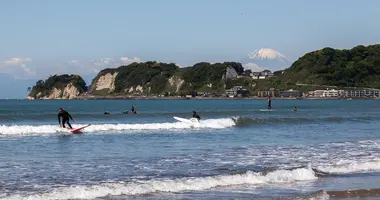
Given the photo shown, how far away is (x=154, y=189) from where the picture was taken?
16.8m

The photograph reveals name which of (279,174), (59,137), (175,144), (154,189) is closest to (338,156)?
(279,174)

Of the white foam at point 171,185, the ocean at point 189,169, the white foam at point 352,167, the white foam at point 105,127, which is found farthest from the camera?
the white foam at point 105,127

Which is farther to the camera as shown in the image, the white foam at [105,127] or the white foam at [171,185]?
the white foam at [105,127]

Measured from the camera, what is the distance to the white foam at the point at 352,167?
67.8 ft

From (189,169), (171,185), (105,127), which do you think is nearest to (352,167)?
(189,169)

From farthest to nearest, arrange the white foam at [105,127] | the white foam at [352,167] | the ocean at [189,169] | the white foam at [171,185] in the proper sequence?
the white foam at [105,127] → the white foam at [352,167] → the ocean at [189,169] → the white foam at [171,185]

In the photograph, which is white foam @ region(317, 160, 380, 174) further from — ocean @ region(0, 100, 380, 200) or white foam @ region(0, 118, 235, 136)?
white foam @ region(0, 118, 235, 136)

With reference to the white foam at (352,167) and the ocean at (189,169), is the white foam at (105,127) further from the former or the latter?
the white foam at (352,167)

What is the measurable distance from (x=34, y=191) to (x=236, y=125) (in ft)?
114

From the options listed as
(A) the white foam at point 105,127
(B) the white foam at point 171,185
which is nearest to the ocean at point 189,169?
(B) the white foam at point 171,185

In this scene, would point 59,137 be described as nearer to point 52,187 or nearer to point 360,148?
point 360,148

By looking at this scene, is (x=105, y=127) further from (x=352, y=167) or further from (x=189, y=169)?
(x=352, y=167)

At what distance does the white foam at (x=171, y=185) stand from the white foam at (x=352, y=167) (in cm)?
137

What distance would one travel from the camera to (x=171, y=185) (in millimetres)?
17234
